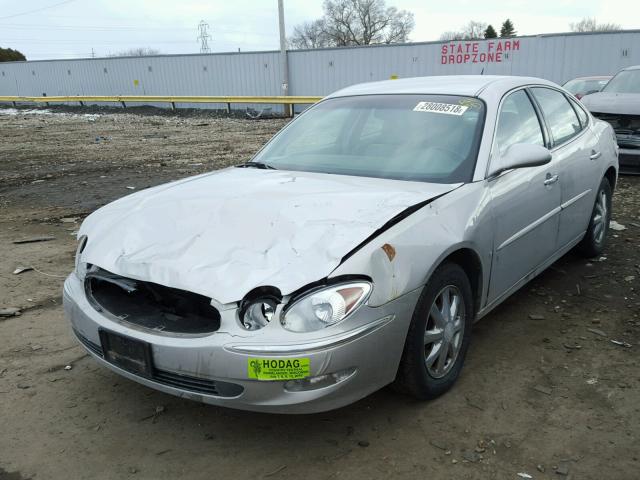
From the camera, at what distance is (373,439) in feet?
8.75

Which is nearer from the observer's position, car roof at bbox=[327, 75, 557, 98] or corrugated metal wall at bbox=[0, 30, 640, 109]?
car roof at bbox=[327, 75, 557, 98]

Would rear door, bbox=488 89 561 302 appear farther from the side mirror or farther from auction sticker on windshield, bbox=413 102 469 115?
auction sticker on windshield, bbox=413 102 469 115

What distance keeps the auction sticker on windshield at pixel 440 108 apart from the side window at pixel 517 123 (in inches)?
9.9

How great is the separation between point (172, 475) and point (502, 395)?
1.71 m

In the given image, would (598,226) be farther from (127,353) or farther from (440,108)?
(127,353)

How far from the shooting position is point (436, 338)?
2850mm

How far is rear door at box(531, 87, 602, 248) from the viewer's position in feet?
13.3

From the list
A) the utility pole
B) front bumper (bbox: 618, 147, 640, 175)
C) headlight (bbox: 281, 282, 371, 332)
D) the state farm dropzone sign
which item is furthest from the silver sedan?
the utility pole

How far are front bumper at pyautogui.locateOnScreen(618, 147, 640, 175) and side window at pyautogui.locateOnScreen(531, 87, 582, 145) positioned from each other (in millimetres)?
4266

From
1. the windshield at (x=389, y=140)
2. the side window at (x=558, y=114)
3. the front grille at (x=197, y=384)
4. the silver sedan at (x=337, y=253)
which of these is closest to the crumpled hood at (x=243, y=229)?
Result: the silver sedan at (x=337, y=253)

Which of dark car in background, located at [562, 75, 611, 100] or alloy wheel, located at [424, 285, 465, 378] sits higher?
dark car in background, located at [562, 75, 611, 100]

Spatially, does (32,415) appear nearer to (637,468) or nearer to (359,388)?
(359,388)

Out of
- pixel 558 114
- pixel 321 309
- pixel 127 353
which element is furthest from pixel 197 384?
pixel 558 114

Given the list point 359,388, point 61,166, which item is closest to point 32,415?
point 359,388
